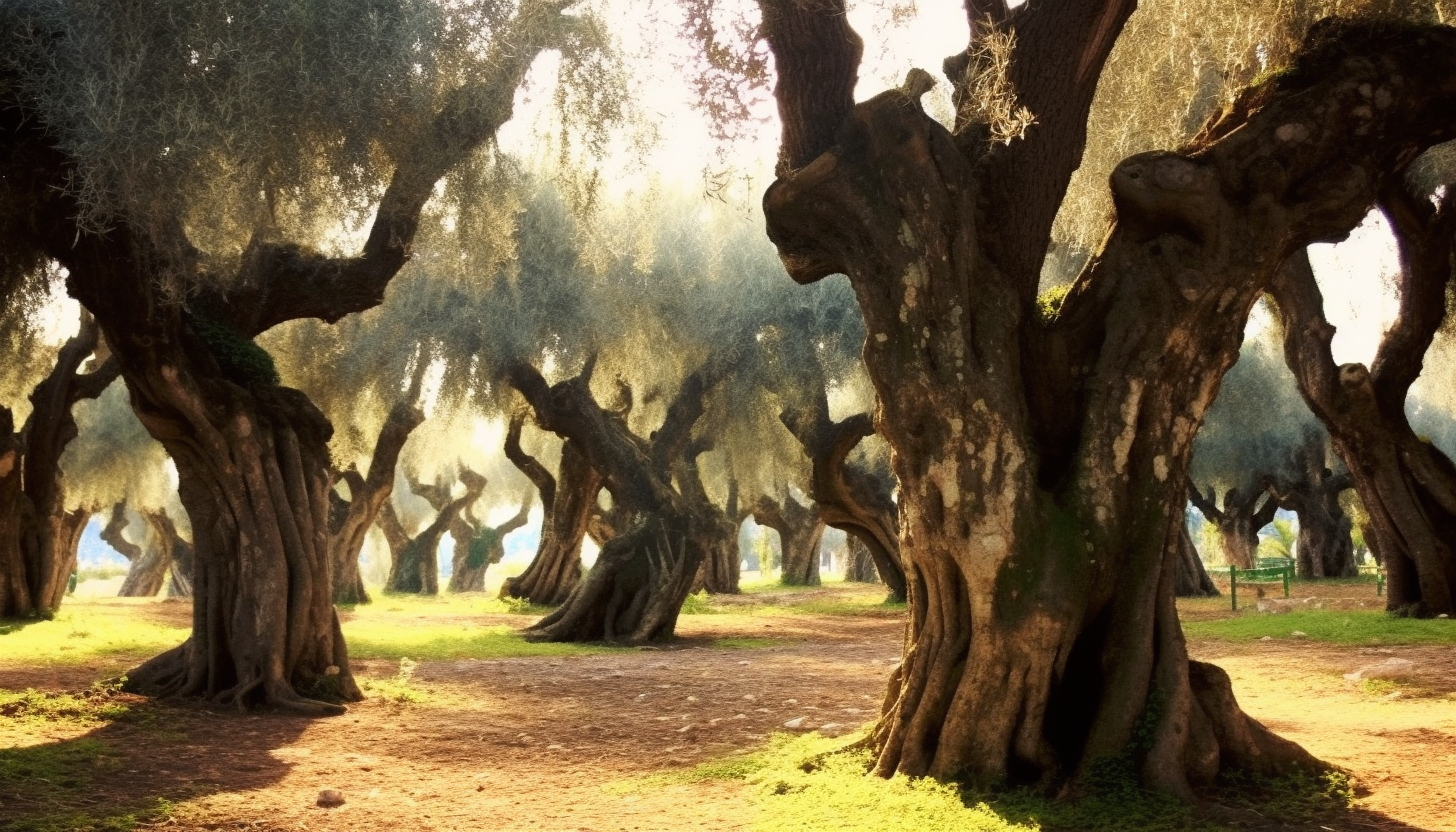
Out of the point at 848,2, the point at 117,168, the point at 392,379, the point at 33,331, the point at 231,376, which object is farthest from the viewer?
the point at 392,379

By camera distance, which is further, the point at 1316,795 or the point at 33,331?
the point at 33,331

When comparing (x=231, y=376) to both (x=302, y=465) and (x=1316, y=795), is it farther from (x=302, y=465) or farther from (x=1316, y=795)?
(x=1316, y=795)

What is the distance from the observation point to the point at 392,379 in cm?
2081

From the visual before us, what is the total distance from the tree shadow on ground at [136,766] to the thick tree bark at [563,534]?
15459 mm

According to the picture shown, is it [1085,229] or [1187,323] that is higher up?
[1085,229]

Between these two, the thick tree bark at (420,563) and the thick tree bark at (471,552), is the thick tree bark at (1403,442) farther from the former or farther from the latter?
the thick tree bark at (471,552)

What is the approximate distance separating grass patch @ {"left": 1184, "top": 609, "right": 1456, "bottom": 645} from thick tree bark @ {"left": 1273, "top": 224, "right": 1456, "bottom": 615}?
0.71 m

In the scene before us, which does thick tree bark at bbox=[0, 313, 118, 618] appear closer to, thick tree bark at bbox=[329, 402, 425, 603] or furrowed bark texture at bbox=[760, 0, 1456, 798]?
thick tree bark at bbox=[329, 402, 425, 603]

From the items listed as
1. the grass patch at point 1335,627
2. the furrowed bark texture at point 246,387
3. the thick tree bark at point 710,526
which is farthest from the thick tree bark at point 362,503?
the grass patch at point 1335,627

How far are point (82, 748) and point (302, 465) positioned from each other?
3.64 m

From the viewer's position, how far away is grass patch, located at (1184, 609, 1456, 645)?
13438mm

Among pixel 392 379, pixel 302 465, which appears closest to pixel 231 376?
pixel 302 465

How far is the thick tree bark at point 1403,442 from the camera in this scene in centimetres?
1486

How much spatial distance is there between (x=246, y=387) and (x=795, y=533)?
102 ft
